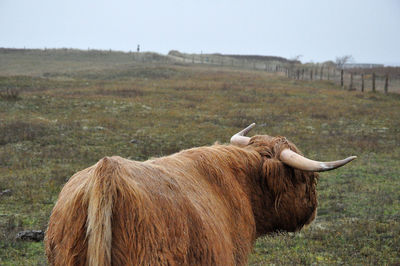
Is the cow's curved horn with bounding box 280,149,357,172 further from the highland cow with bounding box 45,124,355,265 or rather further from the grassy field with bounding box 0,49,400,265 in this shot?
the grassy field with bounding box 0,49,400,265

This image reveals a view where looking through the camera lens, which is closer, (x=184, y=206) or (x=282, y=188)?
(x=184, y=206)

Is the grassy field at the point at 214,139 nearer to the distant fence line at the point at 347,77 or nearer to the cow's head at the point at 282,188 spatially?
the cow's head at the point at 282,188

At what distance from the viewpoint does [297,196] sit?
4023mm

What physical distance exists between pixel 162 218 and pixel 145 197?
17cm

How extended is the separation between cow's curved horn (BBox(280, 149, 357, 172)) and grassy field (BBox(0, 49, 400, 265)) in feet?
5.76

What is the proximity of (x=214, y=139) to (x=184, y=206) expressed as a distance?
46.9 ft

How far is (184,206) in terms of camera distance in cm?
274

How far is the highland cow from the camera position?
230 centimetres

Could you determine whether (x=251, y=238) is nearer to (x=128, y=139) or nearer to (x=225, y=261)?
(x=225, y=261)

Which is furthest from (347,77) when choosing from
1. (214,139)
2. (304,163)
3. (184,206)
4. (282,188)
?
(184,206)

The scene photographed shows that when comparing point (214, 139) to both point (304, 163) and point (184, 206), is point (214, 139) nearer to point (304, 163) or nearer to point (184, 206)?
point (304, 163)

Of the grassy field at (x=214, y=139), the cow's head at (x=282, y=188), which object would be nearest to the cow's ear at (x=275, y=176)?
the cow's head at (x=282, y=188)

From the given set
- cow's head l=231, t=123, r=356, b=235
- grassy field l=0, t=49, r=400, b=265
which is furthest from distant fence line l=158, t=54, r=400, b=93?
cow's head l=231, t=123, r=356, b=235

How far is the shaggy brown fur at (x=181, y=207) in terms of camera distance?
230cm
